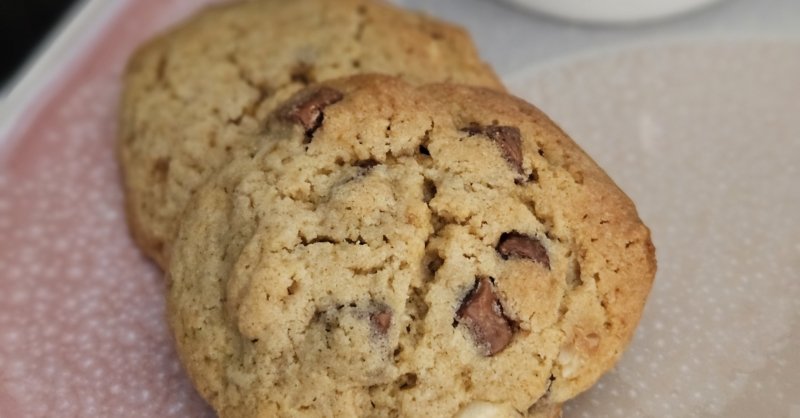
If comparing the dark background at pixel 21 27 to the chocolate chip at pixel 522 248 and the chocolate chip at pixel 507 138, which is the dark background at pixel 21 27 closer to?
the chocolate chip at pixel 507 138

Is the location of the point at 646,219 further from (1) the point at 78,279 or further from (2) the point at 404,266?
(1) the point at 78,279

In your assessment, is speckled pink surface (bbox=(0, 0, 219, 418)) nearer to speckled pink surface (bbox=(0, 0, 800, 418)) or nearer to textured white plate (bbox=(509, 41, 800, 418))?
speckled pink surface (bbox=(0, 0, 800, 418))

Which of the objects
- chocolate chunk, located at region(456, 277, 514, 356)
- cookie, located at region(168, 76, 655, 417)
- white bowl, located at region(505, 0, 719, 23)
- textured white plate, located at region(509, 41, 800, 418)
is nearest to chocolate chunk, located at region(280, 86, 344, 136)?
cookie, located at region(168, 76, 655, 417)

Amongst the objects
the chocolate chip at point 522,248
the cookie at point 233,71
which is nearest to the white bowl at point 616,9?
the cookie at point 233,71

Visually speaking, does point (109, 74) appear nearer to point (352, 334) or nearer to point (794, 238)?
point (352, 334)

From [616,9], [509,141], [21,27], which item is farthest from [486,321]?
[21,27]

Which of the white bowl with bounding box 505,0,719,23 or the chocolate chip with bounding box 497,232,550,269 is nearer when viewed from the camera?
the chocolate chip with bounding box 497,232,550,269
